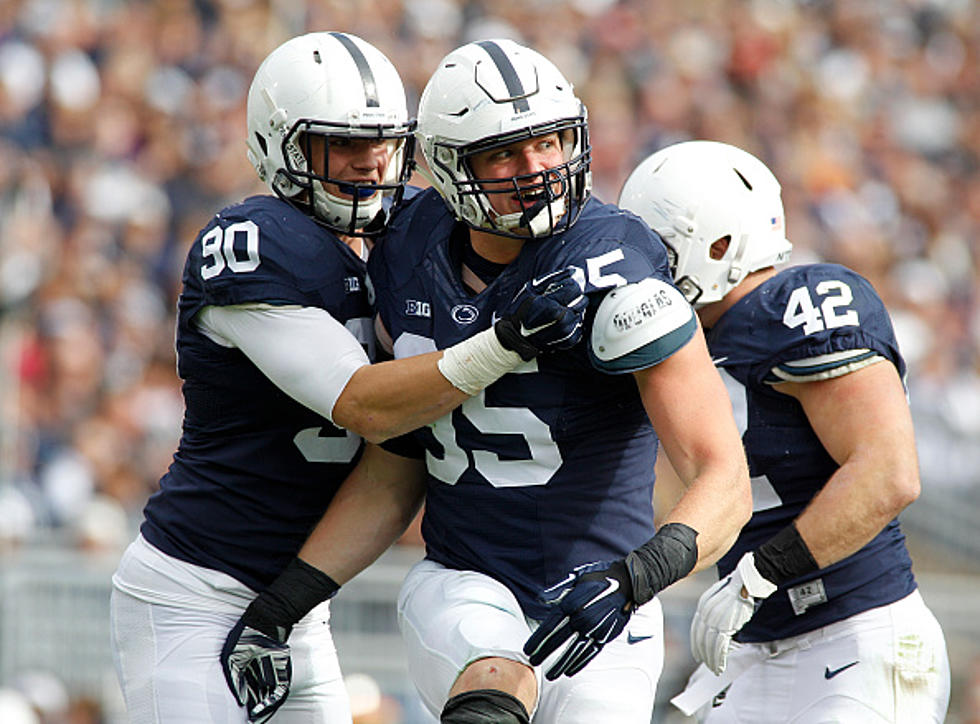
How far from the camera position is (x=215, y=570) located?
3637mm

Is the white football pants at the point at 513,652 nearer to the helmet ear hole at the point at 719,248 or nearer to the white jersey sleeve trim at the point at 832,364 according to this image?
the white jersey sleeve trim at the point at 832,364

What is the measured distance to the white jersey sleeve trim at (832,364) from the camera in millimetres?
3529

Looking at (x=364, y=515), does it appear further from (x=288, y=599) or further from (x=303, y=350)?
(x=303, y=350)

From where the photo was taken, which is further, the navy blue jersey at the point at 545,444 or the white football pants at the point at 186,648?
the white football pants at the point at 186,648

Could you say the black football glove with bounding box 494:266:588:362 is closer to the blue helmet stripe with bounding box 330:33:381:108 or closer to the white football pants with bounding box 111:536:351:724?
the blue helmet stripe with bounding box 330:33:381:108

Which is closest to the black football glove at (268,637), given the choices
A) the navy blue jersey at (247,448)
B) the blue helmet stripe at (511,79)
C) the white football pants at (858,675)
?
the navy blue jersey at (247,448)

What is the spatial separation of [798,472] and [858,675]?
1.75ft

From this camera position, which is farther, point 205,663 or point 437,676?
point 205,663

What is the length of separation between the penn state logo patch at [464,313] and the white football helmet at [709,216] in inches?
32.2

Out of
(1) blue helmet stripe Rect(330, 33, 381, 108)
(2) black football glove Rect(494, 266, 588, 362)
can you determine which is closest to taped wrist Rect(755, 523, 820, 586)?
(2) black football glove Rect(494, 266, 588, 362)

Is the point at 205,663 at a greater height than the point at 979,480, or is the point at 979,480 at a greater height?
the point at 205,663

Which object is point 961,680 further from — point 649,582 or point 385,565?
point 649,582

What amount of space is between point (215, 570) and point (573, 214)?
1.32 m

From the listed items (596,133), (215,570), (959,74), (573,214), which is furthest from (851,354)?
(959,74)
